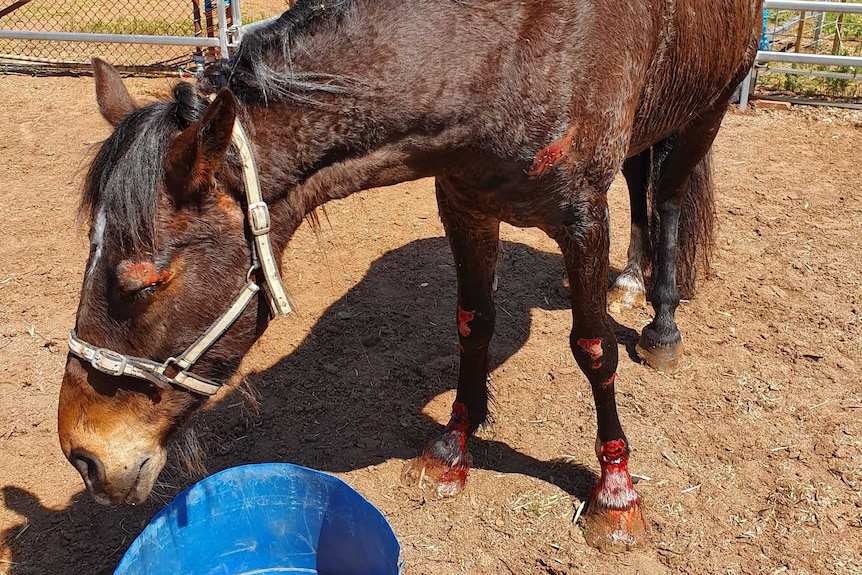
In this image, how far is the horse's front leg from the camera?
237cm

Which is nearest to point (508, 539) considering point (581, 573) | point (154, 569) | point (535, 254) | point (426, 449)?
point (581, 573)

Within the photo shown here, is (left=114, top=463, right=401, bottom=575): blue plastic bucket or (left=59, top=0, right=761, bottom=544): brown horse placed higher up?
(left=59, top=0, right=761, bottom=544): brown horse

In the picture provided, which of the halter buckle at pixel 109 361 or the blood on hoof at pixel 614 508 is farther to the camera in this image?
the blood on hoof at pixel 614 508

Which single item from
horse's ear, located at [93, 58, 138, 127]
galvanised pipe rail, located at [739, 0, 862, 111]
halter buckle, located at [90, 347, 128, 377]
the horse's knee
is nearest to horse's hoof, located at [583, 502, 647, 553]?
the horse's knee

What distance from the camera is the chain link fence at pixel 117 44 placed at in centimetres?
730

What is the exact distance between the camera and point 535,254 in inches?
180

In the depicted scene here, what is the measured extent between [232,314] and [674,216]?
2.60m

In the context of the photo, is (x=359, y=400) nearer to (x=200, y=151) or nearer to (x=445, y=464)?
(x=445, y=464)

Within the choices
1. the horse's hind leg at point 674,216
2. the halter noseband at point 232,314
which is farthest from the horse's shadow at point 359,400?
the halter noseband at point 232,314

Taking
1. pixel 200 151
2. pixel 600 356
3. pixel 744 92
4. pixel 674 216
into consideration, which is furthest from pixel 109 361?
pixel 744 92

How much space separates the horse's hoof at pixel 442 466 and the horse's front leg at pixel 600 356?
1.72 ft

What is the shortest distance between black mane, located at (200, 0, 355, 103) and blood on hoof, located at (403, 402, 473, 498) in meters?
1.62

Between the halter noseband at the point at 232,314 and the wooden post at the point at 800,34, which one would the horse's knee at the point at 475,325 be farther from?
the wooden post at the point at 800,34

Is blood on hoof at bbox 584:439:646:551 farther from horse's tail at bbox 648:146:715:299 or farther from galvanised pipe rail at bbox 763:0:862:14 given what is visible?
galvanised pipe rail at bbox 763:0:862:14
